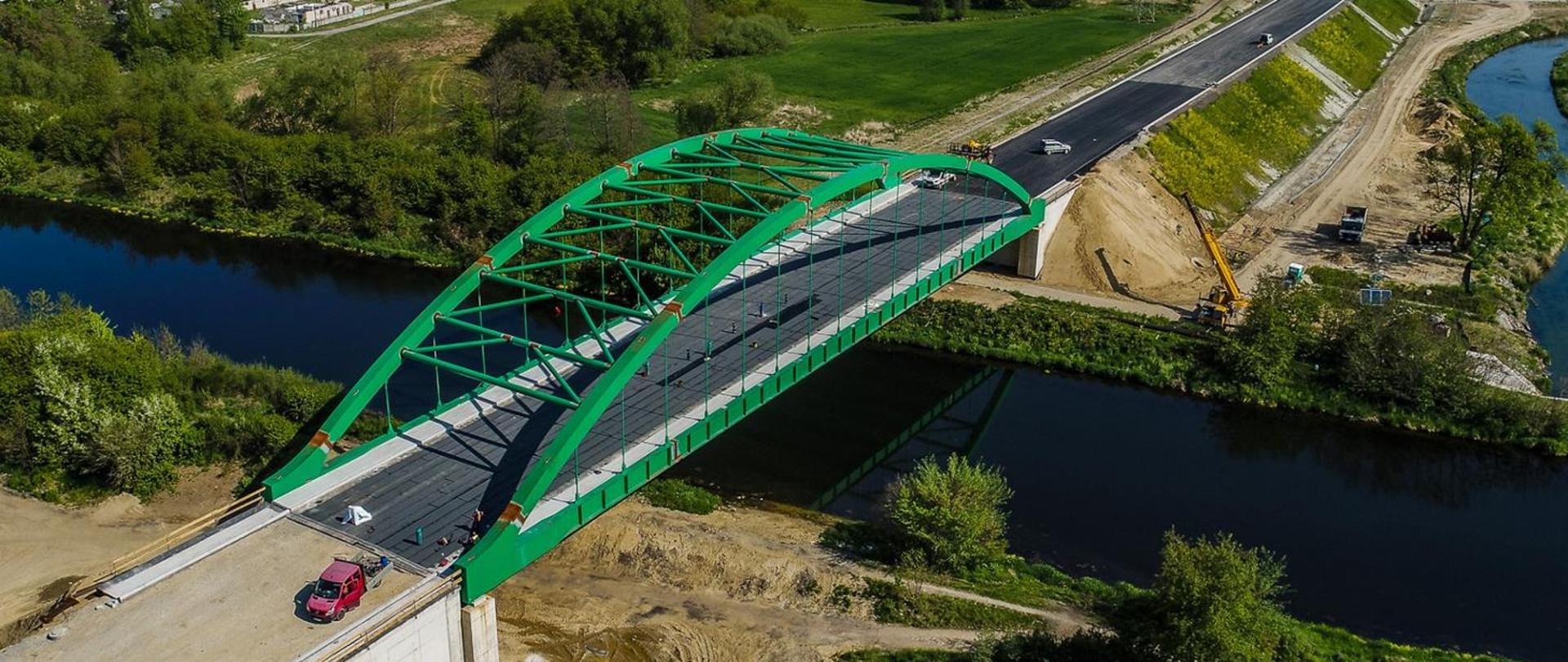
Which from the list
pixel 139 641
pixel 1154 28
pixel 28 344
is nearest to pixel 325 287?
pixel 28 344

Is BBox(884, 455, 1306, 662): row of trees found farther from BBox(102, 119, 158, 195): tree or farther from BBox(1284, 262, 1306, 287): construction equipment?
BBox(102, 119, 158, 195): tree

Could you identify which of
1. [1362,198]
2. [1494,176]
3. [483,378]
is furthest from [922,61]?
[483,378]

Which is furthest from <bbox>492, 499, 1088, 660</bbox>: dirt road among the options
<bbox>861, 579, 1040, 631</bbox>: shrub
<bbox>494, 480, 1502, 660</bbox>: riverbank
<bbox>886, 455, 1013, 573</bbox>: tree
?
<bbox>886, 455, 1013, 573</bbox>: tree

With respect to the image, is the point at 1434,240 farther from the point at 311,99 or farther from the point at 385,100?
the point at 311,99

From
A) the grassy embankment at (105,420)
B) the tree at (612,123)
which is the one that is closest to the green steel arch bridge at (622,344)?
the grassy embankment at (105,420)

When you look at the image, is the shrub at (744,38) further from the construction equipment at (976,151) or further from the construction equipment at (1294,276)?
the construction equipment at (1294,276)
